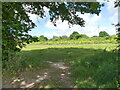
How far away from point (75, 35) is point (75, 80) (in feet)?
158

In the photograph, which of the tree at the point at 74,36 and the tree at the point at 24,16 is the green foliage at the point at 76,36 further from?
the tree at the point at 24,16

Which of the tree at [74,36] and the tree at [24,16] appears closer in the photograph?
the tree at [24,16]

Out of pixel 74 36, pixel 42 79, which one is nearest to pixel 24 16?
pixel 42 79

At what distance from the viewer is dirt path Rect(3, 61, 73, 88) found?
19.8 feet

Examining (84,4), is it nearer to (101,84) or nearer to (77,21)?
(77,21)

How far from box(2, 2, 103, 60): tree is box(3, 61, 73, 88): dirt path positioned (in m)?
1.04

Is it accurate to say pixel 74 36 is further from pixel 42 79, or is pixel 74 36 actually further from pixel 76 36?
pixel 42 79

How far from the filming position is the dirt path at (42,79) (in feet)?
19.8

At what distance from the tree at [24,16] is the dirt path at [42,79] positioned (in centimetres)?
104

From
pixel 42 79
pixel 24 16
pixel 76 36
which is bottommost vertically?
pixel 42 79

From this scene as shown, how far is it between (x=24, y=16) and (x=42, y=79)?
594cm

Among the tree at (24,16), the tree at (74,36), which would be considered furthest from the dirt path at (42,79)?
the tree at (74,36)

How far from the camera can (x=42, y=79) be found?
6.56m

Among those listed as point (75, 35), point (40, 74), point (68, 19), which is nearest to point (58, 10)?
point (68, 19)
